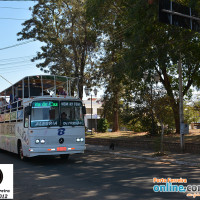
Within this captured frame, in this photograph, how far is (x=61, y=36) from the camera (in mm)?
33125

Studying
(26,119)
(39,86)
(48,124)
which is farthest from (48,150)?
(39,86)

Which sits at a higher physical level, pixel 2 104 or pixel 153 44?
pixel 153 44

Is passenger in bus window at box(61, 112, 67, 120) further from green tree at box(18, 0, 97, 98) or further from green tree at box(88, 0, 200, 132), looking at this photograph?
green tree at box(18, 0, 97, 98)

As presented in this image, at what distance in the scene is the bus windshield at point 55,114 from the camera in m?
14.1

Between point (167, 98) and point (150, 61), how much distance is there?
2.45 meters

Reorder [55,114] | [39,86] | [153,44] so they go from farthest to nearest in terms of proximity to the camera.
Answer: [153,44] < [39,86] < [55,114]

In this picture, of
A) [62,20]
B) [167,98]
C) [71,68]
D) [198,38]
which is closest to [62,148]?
[167,98]

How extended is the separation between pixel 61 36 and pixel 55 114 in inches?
802

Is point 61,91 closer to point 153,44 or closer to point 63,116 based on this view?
point 63,116

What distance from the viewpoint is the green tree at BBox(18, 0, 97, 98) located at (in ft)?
104

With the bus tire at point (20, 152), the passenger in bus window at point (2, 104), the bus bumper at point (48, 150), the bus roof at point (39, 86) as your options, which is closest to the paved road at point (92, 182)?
the bus bumper at point (48, 150)

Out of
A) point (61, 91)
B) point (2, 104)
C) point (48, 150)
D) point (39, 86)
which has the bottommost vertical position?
point (48, 150)

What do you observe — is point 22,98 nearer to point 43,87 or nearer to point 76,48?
point 43,87

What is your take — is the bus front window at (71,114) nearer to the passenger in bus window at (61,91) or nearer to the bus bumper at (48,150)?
the bus bumper at (48,150)
